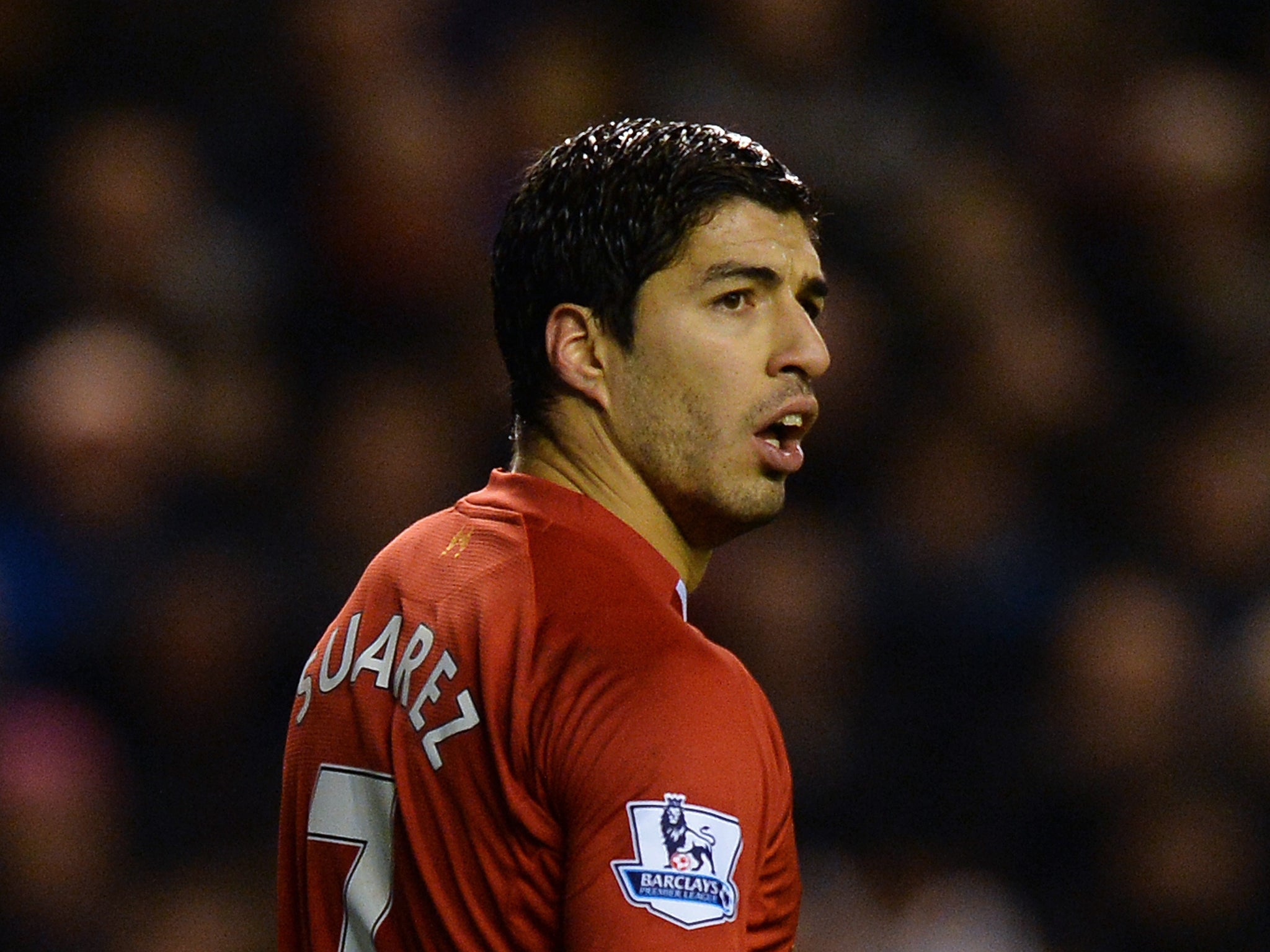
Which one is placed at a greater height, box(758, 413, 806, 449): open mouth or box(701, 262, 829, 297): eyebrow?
box(701, 262, 829, 297): eyebrow

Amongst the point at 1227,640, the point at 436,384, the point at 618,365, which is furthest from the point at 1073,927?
the point at 618,365

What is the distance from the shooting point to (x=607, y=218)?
141cm

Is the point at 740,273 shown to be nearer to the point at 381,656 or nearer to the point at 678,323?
the point at 678,323

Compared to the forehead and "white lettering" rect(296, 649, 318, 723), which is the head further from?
"white lettering" rect(296, 649, 318, 723)

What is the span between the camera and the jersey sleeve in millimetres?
1127

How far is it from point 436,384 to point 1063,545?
1.29 meters

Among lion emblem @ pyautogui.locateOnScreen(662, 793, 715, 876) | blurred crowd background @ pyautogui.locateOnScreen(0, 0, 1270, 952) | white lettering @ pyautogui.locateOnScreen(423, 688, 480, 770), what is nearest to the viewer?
lion emblem @ pyautogui.locateOnScreen(662, 793, 715, 876)

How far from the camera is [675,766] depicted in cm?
113

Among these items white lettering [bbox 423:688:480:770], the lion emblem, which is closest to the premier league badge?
the lion emblem

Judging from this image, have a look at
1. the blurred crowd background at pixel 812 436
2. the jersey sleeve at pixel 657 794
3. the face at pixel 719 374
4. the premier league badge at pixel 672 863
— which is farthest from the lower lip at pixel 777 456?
the blurred crowd background at pixel 812 436

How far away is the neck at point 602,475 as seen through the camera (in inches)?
54.8

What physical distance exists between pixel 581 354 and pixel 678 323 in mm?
88

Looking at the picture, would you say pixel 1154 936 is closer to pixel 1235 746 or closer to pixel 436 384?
pixel 1235 746

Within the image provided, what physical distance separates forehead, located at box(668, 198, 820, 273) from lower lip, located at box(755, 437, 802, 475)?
15 centimetres
